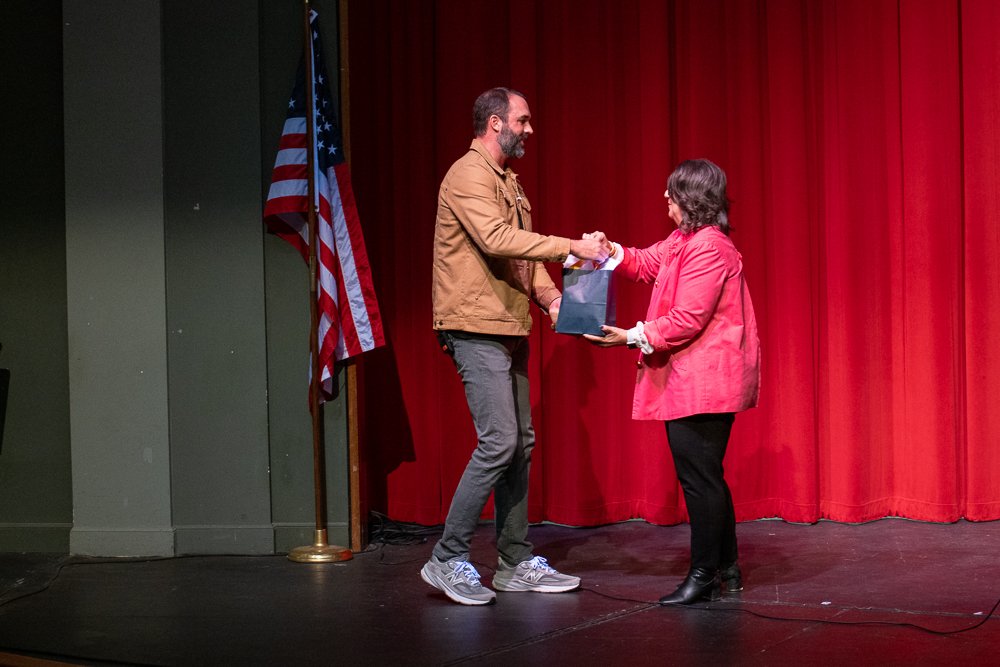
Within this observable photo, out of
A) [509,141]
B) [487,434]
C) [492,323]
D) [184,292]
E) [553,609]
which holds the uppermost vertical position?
[509,141]

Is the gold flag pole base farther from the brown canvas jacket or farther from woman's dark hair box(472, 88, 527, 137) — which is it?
woman's dark hair box(472, 88, 527, 137)

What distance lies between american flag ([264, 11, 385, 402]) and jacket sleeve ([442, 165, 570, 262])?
996 mm

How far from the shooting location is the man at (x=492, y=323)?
3666 millimetres

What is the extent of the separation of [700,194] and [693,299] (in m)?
0.36

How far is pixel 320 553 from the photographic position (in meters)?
4.48

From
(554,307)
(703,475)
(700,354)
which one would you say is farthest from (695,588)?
(554,307)

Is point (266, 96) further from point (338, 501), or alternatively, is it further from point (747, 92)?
point (747, 92)

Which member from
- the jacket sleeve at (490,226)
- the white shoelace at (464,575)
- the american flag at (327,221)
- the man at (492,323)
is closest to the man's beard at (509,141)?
the man at (492,323)

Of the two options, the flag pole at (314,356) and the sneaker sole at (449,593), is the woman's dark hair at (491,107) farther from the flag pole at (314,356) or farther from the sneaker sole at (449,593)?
the sneaker sole at (449,593)

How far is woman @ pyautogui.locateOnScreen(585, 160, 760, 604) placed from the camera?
→ 3506mm

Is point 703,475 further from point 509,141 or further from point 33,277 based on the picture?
point 33,277

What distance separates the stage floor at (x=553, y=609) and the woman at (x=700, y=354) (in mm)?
290

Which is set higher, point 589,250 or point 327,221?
point 327,221

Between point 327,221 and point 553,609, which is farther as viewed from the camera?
point 327,221
